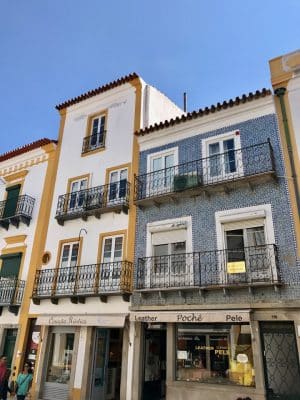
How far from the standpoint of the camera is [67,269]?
1265 centimetres

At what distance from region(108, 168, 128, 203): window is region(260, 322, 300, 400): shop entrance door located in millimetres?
6375

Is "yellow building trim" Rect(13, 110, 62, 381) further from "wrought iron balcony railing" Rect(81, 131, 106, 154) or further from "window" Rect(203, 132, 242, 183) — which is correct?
"window" Rect(203, 132, 242, 183)

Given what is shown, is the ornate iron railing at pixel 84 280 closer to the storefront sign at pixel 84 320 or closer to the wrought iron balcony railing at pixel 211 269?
the wrought iron balcony railing at pixel 211 269

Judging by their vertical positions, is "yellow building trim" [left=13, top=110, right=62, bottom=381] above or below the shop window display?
above

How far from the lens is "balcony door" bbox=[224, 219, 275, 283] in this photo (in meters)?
9.08

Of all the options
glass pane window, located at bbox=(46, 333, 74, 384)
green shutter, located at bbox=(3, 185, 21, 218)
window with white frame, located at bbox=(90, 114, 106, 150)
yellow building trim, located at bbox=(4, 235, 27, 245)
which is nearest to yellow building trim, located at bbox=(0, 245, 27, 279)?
yellow building trim, located at bbox=(4, 235, 27, 245)

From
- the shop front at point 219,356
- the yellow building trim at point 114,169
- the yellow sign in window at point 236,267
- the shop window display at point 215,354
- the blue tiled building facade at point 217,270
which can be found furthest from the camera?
the yellow building trim at point 114,169

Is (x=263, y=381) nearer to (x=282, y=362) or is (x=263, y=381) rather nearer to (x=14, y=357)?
(x=282, y=362)

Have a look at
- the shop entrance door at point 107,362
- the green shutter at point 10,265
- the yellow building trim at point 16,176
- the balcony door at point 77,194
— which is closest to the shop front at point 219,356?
the shop entrance door at point 107,362

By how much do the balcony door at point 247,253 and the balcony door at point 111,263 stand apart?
144 inches

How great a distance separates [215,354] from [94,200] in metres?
6.71

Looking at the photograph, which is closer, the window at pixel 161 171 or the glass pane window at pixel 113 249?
the window at pixel 161 171

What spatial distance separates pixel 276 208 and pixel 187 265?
2966 millimetres

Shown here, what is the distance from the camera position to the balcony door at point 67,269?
40.4 ft
